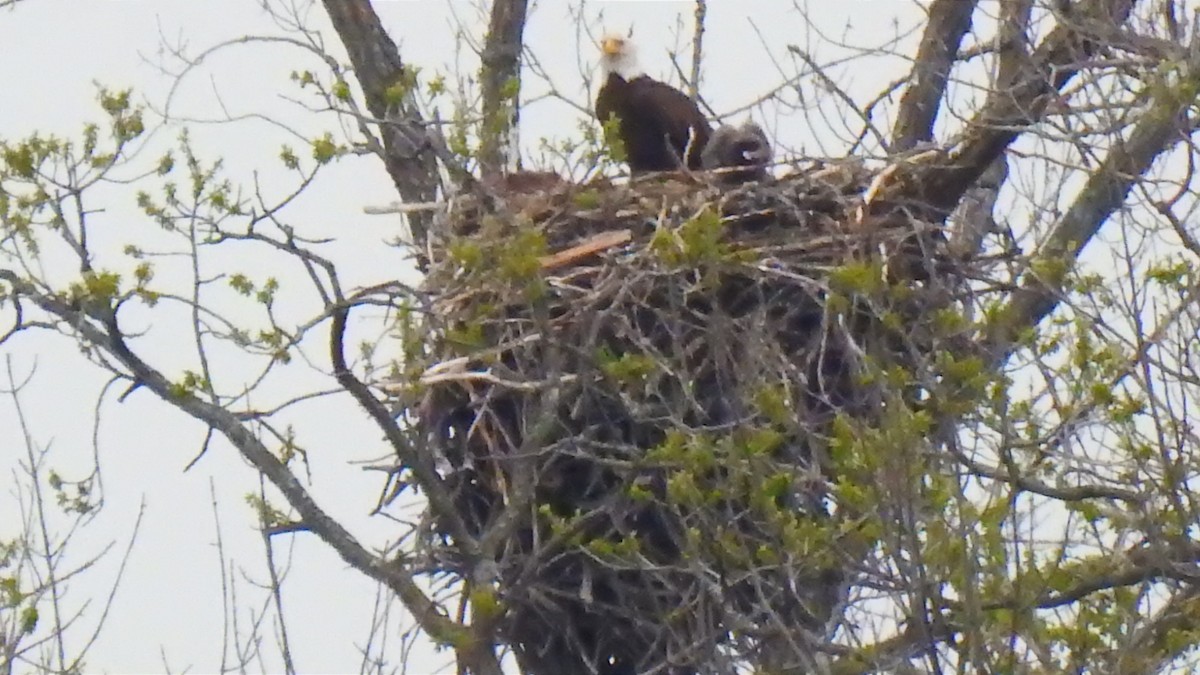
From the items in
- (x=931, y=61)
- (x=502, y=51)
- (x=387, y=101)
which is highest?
(x=502, y=51)

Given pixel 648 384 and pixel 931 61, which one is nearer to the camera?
pixel 648 384

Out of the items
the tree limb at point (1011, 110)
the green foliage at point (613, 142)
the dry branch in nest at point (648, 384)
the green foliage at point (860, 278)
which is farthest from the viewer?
the green foliage at point (613, 142)

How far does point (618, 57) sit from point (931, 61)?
1.41 meters

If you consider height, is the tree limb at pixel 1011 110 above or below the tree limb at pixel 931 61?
below

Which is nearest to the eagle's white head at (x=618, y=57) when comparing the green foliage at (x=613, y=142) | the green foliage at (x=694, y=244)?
the green foliage at (x=613, y=142)

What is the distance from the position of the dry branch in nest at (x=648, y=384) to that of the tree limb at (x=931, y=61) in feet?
4.59

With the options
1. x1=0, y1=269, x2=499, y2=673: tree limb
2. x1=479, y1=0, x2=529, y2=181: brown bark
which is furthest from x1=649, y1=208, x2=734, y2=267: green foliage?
x1=479, y1=0, x2=529, y2=181: brown bark

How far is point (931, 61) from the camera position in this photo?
8469 mm

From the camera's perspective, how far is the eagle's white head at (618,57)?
9.02m

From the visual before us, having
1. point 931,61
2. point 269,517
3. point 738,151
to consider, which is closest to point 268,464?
point 269,517

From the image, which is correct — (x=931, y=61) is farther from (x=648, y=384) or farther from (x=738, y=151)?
(x=648, y=384)

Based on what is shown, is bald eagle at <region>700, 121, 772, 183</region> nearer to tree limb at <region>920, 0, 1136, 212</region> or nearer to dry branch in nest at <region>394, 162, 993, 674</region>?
dry branch in nest at <region>394, 162, 993, 674</region>

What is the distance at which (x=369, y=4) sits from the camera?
9273 mm

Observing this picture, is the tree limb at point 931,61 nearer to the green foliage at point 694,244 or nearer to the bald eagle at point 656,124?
the bald eagle at point 656,124
